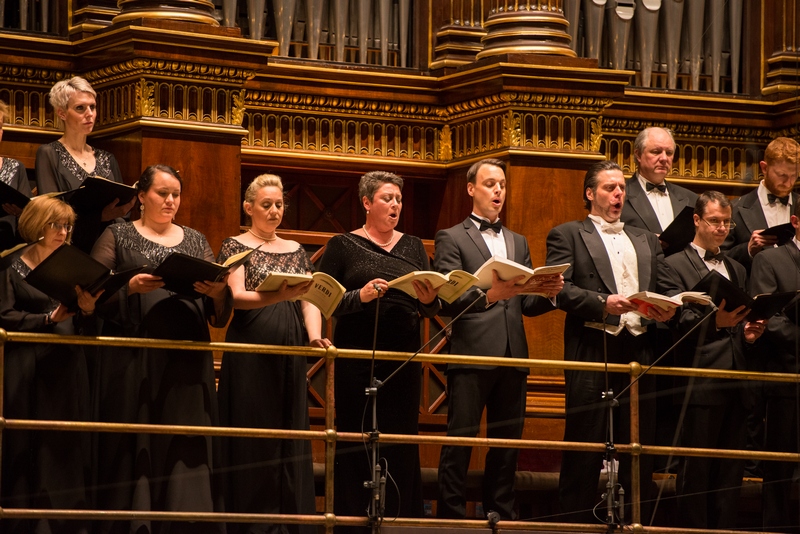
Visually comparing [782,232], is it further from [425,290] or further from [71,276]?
[71,276]

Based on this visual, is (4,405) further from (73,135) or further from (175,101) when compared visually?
(175,101)

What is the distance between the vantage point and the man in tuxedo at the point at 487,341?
225 inches

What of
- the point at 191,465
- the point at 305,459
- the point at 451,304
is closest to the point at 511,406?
the point at 451,304

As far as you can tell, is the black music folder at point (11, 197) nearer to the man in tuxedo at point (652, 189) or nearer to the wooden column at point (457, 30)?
the man in tuxedo at point (652, 189)

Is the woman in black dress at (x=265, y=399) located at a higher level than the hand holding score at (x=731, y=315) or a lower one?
lower

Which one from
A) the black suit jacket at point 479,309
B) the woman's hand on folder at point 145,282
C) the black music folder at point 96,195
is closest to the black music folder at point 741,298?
the black suit jacket at point 479,309

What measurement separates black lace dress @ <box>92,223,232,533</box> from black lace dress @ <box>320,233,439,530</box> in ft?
1.81

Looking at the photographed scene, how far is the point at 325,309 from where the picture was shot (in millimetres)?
5316

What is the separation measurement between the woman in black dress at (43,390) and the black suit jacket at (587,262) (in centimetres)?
189

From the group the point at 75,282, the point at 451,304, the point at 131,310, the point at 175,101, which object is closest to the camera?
the point at 75,282

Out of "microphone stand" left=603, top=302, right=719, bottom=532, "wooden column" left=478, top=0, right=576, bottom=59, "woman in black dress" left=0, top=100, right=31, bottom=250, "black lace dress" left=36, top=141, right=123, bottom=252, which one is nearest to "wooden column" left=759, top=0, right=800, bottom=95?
"wooden column" left=478, top=0, right=576, bottom=59

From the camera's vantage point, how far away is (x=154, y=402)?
5.25 m

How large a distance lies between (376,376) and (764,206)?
219 cm

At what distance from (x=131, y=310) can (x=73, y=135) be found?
1086 millimetres
